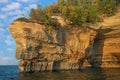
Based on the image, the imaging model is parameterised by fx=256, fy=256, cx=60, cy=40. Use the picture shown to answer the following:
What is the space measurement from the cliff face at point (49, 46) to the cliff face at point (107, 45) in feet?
9.74

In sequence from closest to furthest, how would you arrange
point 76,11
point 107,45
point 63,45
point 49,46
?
point 49,46 → point 63,45 → point 76,11 → point 107,45

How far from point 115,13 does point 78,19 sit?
7.50 meters

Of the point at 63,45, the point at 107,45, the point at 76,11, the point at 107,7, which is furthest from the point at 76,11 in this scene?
the point at 107,45

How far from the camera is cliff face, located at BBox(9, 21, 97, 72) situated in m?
43.7

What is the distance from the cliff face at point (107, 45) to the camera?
48884 mm

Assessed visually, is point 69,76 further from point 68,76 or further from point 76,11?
point 76,11

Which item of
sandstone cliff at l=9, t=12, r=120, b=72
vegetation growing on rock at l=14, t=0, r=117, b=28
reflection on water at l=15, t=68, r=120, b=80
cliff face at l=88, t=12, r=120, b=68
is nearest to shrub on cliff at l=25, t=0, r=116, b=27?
vegetation growing on rock at l=14, t=0, r=117, b=28

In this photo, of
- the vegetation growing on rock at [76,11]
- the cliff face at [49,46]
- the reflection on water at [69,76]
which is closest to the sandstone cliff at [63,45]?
the cliff face at [49,46]

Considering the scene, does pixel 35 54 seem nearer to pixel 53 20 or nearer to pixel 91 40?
pixel 53 20

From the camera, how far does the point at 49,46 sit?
151 ft

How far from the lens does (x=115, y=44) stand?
5319cm

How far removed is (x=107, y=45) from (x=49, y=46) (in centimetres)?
1457

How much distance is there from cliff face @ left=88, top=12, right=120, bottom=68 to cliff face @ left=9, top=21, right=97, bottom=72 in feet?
9.74

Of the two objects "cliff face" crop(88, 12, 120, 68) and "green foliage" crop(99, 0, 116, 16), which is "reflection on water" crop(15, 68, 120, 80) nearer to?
"cliff face" crop(88, 12, 120, 68)
